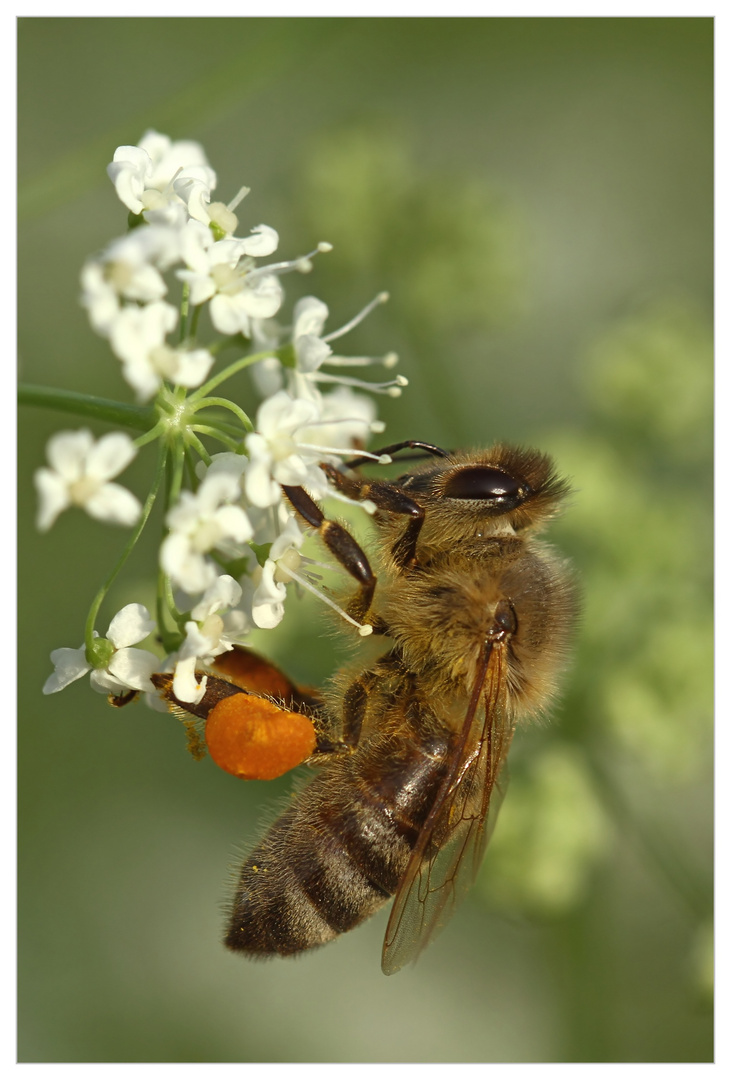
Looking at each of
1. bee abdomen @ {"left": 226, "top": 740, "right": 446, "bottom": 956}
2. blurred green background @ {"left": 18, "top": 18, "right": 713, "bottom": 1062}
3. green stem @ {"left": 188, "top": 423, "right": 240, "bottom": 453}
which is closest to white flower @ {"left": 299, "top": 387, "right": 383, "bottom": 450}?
green stem @ {"left": 188, "top": 423, "right": 240, "bottom": 453}

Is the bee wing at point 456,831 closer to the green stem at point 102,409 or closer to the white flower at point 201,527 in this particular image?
the white flower at point 201,527

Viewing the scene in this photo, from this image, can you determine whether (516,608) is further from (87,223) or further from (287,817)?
(87,223)

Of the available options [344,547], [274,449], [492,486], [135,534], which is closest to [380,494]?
[344,547]

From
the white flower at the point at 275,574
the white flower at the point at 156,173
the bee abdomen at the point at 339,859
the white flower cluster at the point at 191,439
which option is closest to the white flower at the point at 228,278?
the white flower cluster at the point at 191,439

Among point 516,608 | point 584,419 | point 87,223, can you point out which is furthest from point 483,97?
point 516,608

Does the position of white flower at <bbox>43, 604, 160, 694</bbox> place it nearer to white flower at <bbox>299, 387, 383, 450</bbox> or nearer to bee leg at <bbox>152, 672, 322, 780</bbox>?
bee leg at <bbox>152, 672, 322, 780</bbox>

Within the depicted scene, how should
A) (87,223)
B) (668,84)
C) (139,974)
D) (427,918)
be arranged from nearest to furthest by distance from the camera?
1. (427,918)
2. (139,974)
3. (87,223)
4. (668,84)
